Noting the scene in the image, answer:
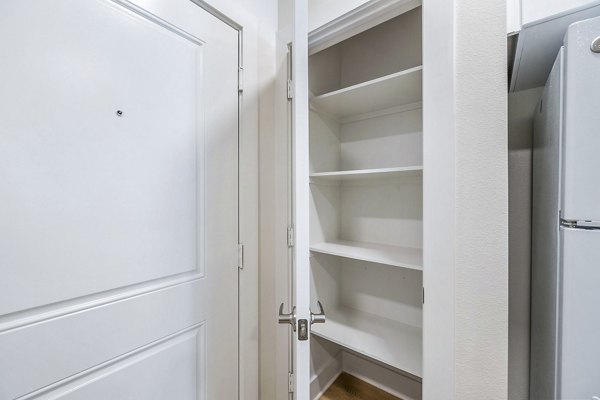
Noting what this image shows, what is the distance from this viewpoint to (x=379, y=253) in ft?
4.27

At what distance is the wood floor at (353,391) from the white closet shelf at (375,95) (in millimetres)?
1738

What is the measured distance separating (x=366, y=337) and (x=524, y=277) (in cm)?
79

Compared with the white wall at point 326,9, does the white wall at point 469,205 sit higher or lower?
lower

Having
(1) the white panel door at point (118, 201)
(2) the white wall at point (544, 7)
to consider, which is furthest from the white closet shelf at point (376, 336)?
(2) the white wall at point (544, 7)

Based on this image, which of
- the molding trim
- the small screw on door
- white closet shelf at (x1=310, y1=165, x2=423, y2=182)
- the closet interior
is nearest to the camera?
the small screw on door

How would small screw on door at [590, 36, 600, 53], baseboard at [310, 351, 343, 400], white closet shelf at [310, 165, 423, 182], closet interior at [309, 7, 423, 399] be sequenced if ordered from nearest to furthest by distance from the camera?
small screw on door at [590, 36, 600, 53], white closet shelf at [310, 165, 423, 182], closet interior at [309, 7, 423, 399], baseboard at [310, 351, 343, 400]

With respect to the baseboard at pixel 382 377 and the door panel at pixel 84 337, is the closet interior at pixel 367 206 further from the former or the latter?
the door panel at pixel 84 337

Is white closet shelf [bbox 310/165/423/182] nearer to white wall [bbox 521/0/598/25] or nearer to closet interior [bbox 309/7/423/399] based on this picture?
closet interior [bbox 309/7/423/399]

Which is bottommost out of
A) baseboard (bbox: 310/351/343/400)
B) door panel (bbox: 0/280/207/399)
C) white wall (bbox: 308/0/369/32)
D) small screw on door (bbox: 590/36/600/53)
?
baseboard (bbox: 310/351/343/400)

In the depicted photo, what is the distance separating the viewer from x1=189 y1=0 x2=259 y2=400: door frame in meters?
1.10

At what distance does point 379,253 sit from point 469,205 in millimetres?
590

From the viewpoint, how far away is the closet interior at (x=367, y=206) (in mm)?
1386

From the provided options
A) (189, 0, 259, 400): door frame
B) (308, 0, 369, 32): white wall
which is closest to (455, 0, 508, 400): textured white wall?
(308, 0, 369, 32): white wall

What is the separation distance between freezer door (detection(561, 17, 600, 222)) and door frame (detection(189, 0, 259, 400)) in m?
1.00
